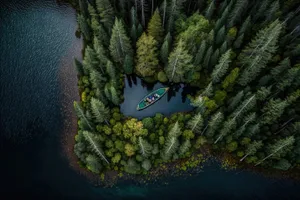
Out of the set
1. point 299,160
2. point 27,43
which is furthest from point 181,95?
point 27,43

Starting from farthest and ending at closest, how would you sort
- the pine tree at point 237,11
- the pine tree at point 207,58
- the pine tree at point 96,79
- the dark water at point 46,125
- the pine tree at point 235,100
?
the pine tree at point 237,11 → the pine tree at point 96,79 → the pine tree at point 207,58 → the dark water at point 46,125 → the pine tree at point 235,100

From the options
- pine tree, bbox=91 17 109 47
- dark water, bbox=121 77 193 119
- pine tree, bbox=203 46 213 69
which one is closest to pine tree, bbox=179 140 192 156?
dark water, bbox=121 77 193 119

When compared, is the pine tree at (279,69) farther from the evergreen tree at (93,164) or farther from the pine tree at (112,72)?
the evergreen tree at (93,164)

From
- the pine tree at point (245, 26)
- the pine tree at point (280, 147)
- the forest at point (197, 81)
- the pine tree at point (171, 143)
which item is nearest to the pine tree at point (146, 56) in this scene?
the forest at point (197, 81)

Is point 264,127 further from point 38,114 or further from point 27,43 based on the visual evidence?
point 27,43

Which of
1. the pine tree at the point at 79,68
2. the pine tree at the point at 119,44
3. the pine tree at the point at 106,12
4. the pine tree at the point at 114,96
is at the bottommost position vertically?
the pine tree at the point at 114,96

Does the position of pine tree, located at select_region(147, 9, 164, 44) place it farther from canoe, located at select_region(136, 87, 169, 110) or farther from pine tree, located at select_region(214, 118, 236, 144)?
pine tree, located at select_region(214, 118, 236, 144)

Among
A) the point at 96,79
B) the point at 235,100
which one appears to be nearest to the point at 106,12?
the point at 96,79
